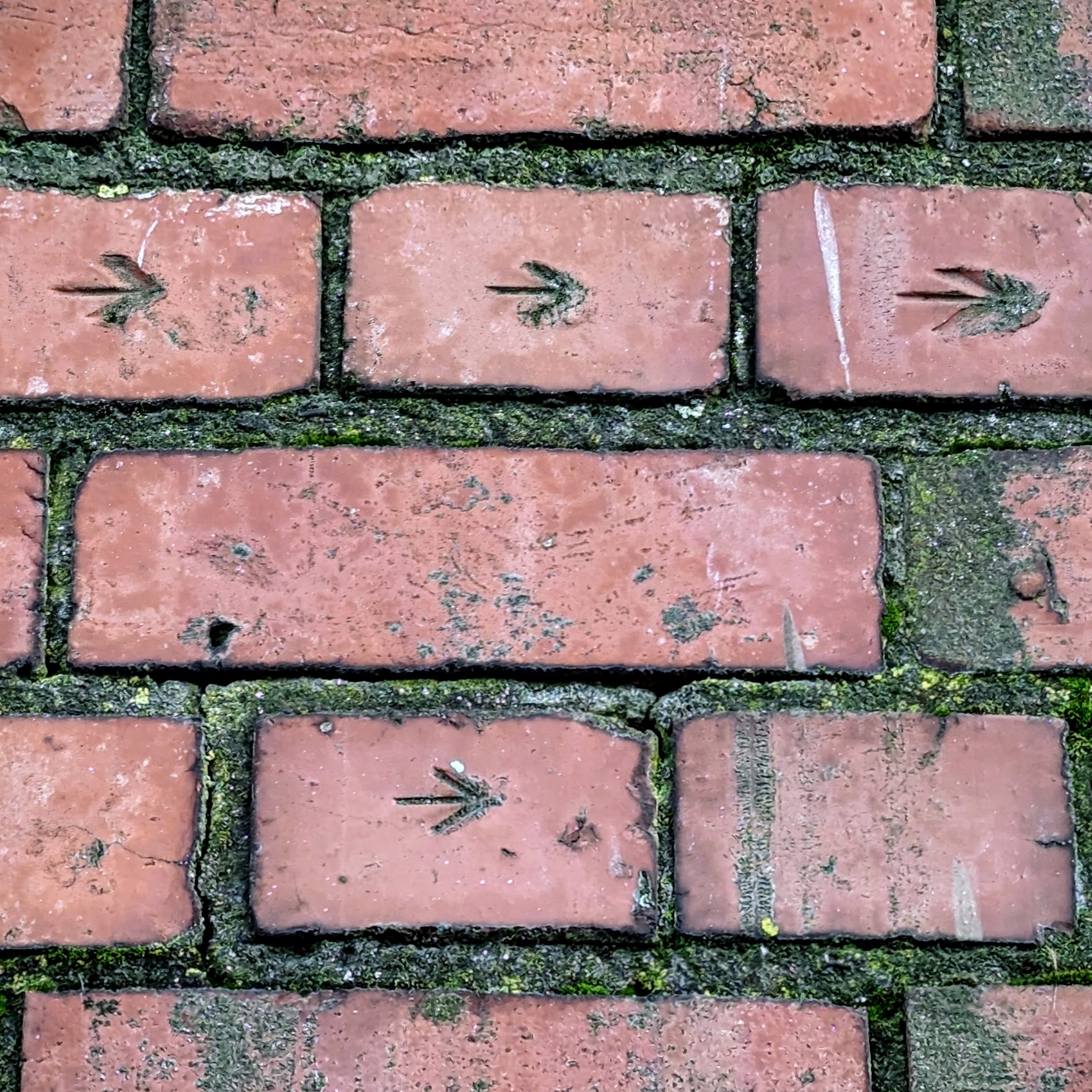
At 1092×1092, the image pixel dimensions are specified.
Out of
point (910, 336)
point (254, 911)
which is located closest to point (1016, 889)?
point (910, 336)

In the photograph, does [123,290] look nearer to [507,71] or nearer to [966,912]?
[507,71]

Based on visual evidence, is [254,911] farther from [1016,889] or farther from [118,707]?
[1016,889]

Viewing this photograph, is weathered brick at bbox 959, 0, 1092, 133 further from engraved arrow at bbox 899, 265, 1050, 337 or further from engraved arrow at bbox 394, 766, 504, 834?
engraved arrow at bbox 394, 766, 504, 834

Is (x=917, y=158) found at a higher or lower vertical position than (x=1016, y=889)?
higher

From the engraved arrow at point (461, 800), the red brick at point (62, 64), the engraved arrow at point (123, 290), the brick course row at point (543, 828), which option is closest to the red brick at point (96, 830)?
the brick course row at point (543, 828)

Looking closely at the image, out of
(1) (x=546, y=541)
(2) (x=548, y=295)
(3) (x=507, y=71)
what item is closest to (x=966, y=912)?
(1) (x=546, y=541)

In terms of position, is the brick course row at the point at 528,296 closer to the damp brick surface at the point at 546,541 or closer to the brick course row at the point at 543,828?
the damp brick surface at the point at 546,541

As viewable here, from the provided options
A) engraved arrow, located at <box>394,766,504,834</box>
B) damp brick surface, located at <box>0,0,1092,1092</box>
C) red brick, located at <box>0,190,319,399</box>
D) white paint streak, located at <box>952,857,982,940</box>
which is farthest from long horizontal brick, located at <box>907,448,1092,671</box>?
red brick, located at <box>0,190,319,399</box>
